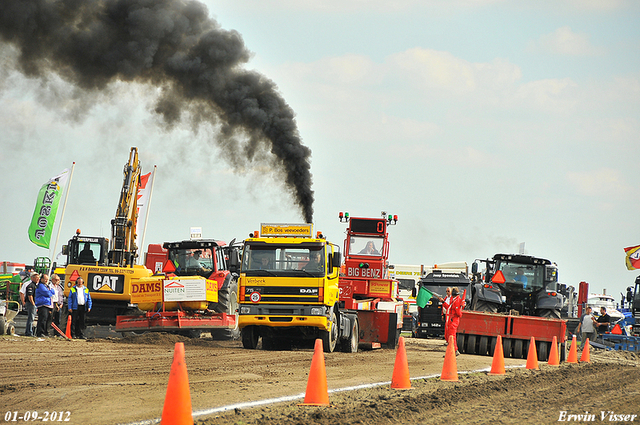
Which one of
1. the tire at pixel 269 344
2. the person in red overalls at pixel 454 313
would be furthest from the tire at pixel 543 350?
the tire at pixel 269 344

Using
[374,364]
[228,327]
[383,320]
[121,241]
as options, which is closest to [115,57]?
[121,241]

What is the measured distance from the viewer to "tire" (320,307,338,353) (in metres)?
17.2

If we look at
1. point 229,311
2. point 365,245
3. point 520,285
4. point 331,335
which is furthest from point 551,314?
point 229,311

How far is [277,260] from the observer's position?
16.9 m

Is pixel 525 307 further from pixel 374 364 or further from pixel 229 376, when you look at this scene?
pixel 229 376

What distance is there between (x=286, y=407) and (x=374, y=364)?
660 centimetres

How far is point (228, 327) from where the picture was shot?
1878cm

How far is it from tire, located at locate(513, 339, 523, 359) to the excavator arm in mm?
12128

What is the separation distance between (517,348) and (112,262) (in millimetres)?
12737

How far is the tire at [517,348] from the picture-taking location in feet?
61.9

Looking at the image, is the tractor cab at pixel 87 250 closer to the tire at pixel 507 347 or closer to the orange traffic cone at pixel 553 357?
the tire at pixel 507 347

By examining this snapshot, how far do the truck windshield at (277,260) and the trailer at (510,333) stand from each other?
499 cm

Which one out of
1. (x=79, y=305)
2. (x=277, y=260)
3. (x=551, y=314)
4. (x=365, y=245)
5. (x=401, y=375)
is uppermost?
(x=365, y=245)

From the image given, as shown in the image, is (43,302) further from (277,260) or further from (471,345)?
(471,345)
